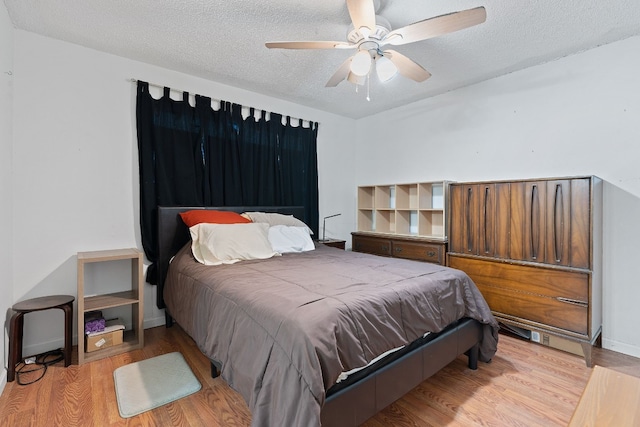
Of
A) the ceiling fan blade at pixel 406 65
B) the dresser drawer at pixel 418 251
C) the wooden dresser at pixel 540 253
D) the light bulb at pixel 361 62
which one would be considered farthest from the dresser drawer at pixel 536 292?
the light bulb at pixel 361 62

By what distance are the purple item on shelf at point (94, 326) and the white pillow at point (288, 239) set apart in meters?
1.45

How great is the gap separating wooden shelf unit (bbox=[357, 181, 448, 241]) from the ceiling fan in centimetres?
156

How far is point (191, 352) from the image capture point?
2.35 metres

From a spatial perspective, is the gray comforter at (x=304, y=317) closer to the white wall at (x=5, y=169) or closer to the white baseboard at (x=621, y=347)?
the white wall at (x=5, y=169)

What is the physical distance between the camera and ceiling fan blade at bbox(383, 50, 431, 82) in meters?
2.06

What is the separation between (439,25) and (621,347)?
2877 millimetres

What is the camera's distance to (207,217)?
278 cm

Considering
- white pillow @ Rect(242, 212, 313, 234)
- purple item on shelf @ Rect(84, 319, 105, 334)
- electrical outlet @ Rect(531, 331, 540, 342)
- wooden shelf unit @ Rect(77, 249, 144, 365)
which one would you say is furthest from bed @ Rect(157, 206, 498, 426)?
white pillow @ Rect(242, 212, 313, 234)

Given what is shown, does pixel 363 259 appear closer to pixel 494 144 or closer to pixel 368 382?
pixel 368 382

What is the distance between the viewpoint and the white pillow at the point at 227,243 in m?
2.39

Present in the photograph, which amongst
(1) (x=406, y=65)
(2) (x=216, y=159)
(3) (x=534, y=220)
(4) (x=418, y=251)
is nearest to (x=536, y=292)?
(3) (x=534, y=220)

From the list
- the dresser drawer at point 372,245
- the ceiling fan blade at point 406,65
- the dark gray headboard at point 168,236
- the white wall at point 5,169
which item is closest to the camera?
the white wall at point 5,169

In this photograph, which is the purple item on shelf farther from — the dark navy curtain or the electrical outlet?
the electrical outlet

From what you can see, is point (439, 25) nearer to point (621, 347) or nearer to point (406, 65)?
point (406, 65)
